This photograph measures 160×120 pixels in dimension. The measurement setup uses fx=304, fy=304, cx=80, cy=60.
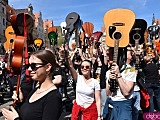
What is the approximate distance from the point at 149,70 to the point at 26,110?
4.99 metres

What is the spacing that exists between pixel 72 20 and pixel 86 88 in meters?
1.16

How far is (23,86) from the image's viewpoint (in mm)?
4926

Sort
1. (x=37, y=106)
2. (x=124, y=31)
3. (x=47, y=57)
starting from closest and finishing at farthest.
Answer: (x=37, y=106), (x=47, y=57), (x=124, y=31)

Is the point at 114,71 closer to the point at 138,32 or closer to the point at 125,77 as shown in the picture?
the point at 125,77

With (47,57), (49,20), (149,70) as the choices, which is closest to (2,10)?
(49,20)

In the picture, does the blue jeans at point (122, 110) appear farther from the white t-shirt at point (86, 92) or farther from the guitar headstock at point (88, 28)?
the guitar headstock at point (88, 28)

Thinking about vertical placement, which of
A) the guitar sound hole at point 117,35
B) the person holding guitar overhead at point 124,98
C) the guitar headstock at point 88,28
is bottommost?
the person holding guitar overhead at point 124,98

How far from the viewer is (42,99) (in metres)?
2.14

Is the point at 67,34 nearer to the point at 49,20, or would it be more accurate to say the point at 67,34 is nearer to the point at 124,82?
the point at 124,82

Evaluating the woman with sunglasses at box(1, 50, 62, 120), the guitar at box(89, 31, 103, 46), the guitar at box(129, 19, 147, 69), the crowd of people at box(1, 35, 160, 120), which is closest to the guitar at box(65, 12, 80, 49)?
the crowd of people at box(1, 35, 160, 120)

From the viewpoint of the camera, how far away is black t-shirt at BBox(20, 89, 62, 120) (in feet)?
6.64

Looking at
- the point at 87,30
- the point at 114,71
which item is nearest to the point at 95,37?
the point at 87,30

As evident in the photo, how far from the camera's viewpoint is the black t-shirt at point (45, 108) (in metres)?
2.02

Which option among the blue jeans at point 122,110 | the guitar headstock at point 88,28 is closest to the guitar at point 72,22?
the blue jeans at point 122,110
